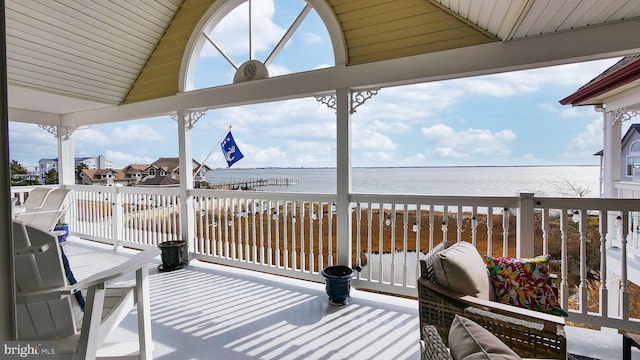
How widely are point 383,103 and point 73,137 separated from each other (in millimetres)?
15294

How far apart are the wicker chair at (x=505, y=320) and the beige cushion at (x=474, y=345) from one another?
0.68 metres

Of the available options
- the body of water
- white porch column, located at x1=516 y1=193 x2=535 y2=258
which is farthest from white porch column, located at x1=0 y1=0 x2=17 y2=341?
A: the body of water

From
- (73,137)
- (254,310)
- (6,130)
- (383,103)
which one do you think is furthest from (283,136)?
(6,130)

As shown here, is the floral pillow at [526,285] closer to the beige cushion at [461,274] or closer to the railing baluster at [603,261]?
the beige cushion at [461,274]

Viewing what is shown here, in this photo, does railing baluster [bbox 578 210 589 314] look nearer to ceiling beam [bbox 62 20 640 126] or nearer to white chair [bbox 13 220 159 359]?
ceiling beam [bbox 62 20 640 126]

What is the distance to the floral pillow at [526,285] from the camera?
5.76 feet

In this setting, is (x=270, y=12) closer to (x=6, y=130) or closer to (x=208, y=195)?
(x=208, y=195)

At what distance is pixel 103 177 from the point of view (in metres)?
5.62

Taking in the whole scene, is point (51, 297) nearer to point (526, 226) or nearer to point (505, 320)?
point (505, 320)

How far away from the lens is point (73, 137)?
5832mm

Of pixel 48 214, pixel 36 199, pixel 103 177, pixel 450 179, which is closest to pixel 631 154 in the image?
pixel 48 214

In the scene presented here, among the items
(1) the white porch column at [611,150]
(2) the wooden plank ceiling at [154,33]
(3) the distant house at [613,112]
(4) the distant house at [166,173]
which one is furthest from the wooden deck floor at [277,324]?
(1) the white porch column at [611,150]

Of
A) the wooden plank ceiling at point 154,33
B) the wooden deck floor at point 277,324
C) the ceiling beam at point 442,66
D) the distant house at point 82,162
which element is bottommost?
the wooden deck floor at point 277,324

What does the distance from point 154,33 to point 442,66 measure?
4.04 meters
